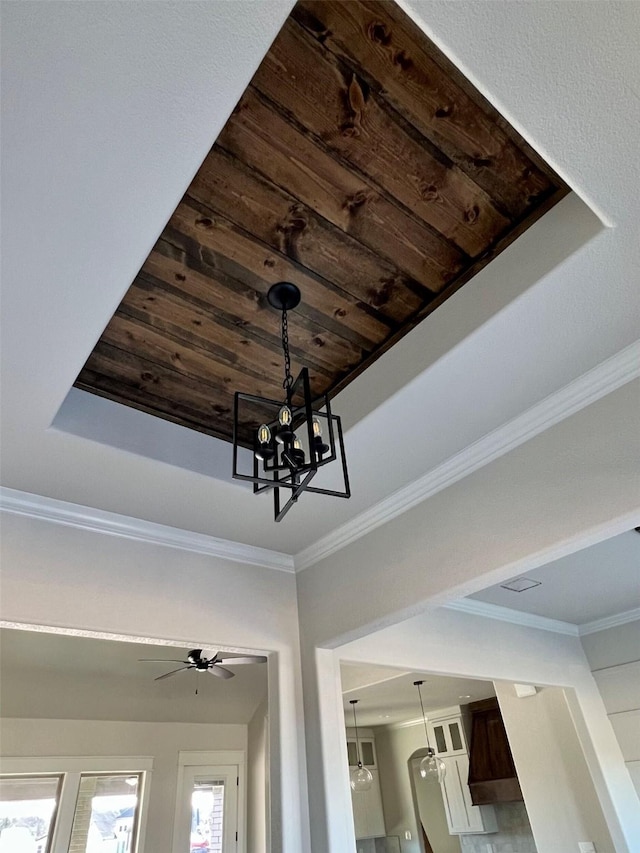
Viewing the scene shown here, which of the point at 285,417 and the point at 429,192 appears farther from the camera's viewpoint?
the point at 429,192

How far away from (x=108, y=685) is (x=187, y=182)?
17.9 ft

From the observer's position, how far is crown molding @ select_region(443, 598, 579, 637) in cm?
412

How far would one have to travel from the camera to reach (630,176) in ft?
4.73

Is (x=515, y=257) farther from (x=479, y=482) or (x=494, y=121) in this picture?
(x=479, y=482)

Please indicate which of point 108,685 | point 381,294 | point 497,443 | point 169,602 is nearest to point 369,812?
point 108,685

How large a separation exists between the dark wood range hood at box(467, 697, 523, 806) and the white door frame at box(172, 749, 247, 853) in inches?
111

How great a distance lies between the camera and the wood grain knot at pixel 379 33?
1349 mm

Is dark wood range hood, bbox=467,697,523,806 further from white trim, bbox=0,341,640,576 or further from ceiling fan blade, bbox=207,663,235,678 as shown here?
white trim, bbox=0,341,640,576

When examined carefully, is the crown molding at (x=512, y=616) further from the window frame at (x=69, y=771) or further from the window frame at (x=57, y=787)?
the window frame at (x=57, y=787)

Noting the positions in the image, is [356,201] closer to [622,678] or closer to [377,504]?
[377,504]

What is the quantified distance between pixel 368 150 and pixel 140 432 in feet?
4.82

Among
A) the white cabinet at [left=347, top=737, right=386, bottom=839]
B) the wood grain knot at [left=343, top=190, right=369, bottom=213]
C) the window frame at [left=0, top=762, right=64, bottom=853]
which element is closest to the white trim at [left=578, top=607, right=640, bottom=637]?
the white cabinet at [left=347, top=737, right=386, bottom=839]

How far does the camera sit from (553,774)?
15.3 ft

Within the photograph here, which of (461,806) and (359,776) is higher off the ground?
(359,776)
